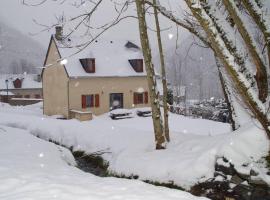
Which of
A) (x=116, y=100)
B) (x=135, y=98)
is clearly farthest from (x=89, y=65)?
(x=135, y=98)

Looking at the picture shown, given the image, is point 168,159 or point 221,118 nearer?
point 168,159

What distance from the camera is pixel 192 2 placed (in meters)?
5.61

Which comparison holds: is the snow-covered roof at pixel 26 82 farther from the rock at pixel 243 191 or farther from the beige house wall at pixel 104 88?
the rock at pixel 243 191

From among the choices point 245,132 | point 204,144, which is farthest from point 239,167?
point 204,144

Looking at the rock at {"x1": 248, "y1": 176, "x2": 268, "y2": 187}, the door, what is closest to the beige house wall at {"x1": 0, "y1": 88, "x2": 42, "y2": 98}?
the door

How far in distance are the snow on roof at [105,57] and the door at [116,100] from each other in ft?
5.88

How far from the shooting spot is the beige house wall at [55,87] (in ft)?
105

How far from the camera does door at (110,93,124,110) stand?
32844mm

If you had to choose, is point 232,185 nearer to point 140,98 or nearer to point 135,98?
point 135,98

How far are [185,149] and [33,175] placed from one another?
3.96m

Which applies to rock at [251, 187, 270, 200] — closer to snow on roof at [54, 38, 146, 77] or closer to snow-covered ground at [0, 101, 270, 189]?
snow-covered ground at [0, 101, 270, 189]

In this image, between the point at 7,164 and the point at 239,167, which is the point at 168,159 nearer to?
the point at 239,167

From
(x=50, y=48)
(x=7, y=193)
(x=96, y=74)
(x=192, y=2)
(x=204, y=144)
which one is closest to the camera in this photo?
(x=192, y=2)

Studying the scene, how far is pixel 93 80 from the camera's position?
1258 inches
